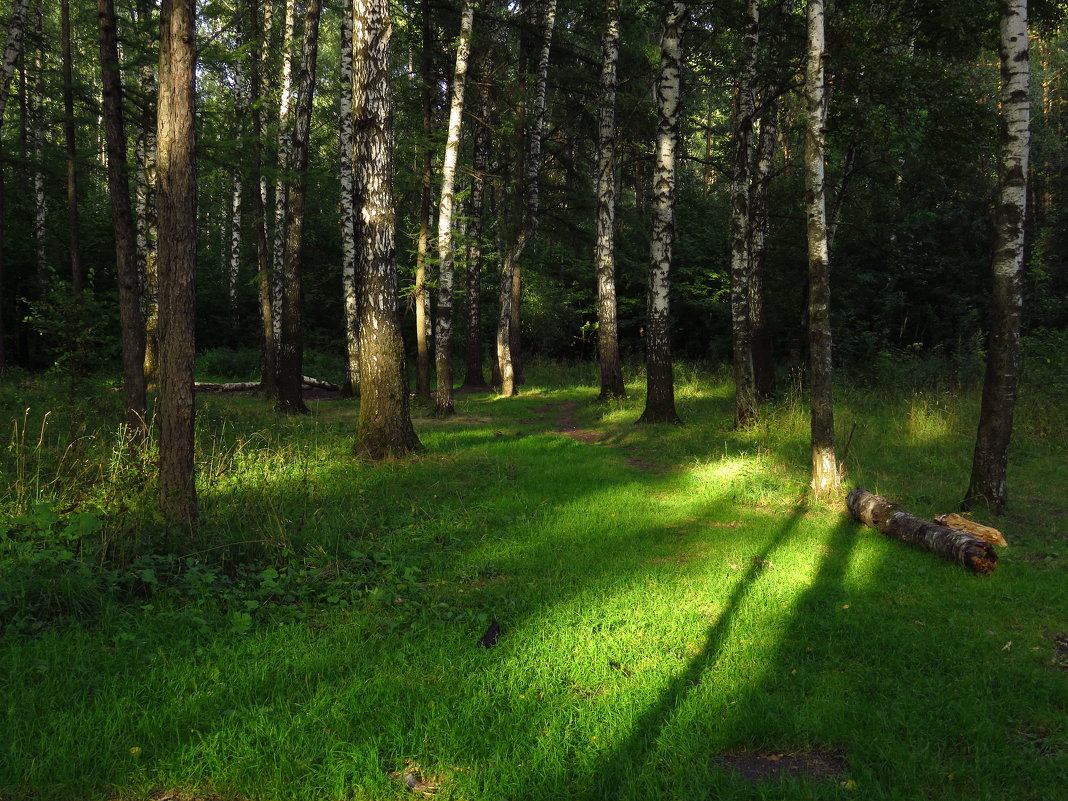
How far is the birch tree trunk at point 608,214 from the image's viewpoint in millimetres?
16250

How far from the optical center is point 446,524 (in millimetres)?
6949

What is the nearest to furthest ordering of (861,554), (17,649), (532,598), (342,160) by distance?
(17,649) → (532,598) → (861,554) → (342,160)

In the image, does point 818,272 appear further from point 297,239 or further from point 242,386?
point 242,386

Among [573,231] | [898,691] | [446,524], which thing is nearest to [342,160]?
[573,231]

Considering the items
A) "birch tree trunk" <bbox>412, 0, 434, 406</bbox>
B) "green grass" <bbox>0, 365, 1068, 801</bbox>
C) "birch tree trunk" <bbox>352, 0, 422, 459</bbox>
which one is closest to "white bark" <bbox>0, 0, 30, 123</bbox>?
"birch tree trunk" <bbox>412, 0, 434, 406</bbox>

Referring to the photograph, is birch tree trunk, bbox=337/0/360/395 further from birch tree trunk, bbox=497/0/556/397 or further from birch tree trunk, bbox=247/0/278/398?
birch tree trunk, bbox=497/0/556/397

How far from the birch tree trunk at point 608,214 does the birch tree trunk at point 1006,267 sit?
9756 mm

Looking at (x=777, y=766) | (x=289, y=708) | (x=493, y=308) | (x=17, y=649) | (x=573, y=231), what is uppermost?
(x=573, y=231)

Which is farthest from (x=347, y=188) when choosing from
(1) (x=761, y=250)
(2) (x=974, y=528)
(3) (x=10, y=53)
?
(2) (x=974, y=528)

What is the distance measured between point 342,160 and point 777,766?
16.6 m

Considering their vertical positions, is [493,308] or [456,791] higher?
[493,308]

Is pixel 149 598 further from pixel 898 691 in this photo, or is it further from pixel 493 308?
pixel 493 308

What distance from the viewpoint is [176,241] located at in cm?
591

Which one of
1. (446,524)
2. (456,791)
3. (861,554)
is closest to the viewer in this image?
(456,791)
